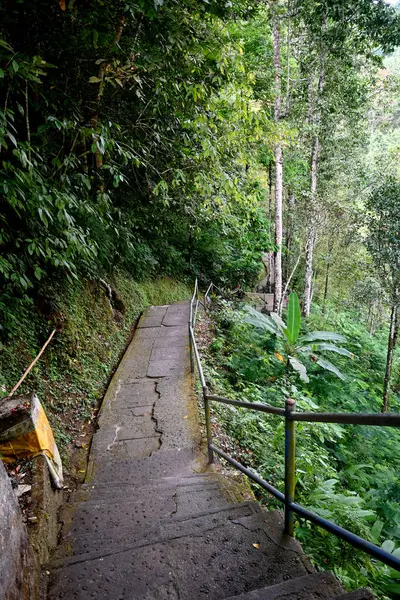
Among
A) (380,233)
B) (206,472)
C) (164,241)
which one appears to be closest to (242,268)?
(164,241)

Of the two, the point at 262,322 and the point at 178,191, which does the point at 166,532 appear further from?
the point at 178,191

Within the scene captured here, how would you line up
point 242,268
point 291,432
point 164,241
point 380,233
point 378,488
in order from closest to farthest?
point 291,432 < point 378,488 < point 380,233 < point 164,241 < point 242,268

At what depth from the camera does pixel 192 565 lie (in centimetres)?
197

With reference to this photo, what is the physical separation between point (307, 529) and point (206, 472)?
3.75 ft

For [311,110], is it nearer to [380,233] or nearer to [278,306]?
[380,233]

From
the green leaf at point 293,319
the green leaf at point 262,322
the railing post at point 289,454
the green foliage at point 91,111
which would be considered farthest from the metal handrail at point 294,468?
the green leaf at point 262,322

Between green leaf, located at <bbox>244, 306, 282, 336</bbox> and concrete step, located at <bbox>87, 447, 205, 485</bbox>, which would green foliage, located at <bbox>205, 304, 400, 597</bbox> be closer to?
green leaf, located at <bbox>244, 306, 282, 336</bbox>

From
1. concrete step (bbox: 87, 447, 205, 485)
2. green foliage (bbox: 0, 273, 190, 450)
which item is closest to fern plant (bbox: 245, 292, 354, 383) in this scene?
concrete step (bbox: 87, 447, 205, 485)

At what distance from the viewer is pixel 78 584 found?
6.33ft

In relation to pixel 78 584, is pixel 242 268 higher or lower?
higher

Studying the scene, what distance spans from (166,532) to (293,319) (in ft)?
15.3

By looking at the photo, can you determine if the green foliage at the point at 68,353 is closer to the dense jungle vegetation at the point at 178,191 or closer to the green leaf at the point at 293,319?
the dense jungle vegetation at the point at 178,191

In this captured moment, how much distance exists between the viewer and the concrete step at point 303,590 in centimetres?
153

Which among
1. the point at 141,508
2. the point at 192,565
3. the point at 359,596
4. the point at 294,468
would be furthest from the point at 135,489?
the point at 359,596
